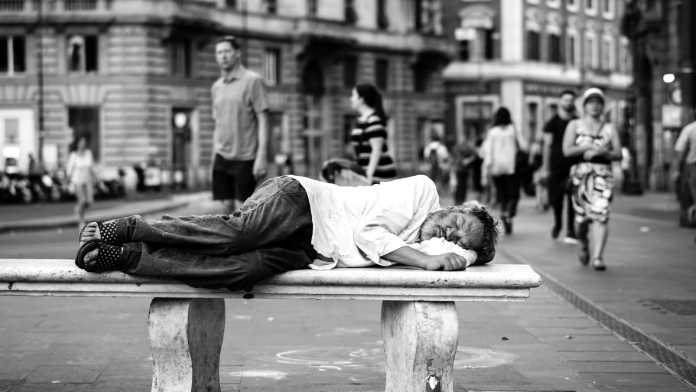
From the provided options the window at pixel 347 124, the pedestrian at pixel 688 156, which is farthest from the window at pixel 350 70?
the pedestrian at pixel 688 156

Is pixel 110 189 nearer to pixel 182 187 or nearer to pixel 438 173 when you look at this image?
pixel 182 187

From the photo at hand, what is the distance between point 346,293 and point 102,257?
3.18 ft

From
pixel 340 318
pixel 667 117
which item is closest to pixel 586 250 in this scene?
pixel 340 318

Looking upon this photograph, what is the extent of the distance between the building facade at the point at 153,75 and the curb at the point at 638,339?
3561cm

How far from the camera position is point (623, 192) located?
33.7 m

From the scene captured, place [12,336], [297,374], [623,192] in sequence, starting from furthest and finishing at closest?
[623,192] → [12,336] → [297,374]

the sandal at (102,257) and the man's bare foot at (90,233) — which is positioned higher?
the man's bare foot at (90,233)

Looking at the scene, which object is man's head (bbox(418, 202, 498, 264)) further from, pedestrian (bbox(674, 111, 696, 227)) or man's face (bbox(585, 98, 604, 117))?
pedestrian (bbox(674, 111, 696, 227))

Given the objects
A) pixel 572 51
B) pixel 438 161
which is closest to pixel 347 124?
pixel 438 161

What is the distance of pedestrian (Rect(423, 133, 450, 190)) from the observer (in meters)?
43.0

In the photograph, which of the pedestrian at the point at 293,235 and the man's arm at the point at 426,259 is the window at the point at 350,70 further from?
the man's arm at the point at 426,259

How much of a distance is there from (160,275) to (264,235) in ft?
1.46

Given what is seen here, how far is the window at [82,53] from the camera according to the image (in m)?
44.4

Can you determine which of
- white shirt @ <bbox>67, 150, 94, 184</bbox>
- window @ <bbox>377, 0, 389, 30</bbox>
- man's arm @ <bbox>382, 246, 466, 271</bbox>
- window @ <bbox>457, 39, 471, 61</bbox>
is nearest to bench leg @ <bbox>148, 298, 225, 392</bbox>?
man's arm @ <bbox>382, 246, 466, 271</bbox>
